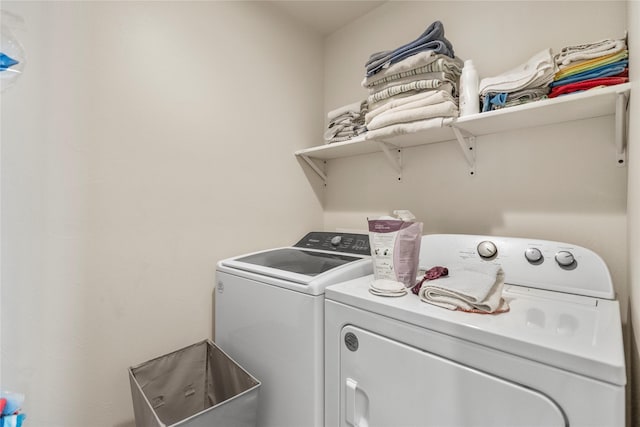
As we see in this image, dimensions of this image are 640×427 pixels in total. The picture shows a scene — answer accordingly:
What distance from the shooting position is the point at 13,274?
3.52 feet

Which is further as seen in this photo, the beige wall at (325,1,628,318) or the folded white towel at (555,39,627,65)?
the beige wall at (325,1,628,318)

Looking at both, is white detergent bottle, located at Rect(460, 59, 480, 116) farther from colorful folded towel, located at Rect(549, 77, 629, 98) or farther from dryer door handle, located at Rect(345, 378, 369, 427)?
dryer door handle, located at Rect(345, 378, 369, 427)

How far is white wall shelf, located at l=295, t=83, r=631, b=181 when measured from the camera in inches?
41.0

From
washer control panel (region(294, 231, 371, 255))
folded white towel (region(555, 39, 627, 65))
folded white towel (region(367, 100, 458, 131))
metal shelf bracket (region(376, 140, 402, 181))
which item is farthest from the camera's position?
metal shelf bracket (region(376, 140, 402, 181))

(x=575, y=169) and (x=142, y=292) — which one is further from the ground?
(x=575, y=169)

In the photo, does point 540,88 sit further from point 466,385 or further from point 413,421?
point 413,421

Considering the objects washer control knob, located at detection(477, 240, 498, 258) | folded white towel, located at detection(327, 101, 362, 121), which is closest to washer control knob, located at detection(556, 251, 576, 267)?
washer control knob, located at detection(477, 240, 498, 258)

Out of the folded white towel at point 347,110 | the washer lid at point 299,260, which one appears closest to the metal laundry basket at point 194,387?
the washer lid at point 299,260

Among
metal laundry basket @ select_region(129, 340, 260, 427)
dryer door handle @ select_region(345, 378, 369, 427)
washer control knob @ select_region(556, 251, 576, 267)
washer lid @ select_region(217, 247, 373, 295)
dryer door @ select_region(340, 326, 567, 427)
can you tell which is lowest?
metal laundry basket @ select_region(129, 340, 260, 427)

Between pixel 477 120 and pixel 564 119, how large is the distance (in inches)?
14.0

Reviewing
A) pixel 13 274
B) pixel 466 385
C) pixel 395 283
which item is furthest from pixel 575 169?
pixel 13 274

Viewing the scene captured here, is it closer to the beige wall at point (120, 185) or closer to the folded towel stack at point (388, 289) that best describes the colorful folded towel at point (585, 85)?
the folded towel stack at point (388, 289)

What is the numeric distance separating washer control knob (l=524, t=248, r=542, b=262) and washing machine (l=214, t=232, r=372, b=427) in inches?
24.7

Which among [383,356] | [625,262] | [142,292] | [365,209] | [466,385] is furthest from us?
[365,209]
